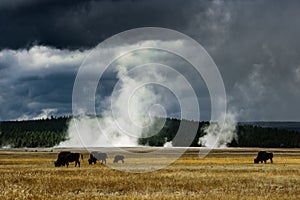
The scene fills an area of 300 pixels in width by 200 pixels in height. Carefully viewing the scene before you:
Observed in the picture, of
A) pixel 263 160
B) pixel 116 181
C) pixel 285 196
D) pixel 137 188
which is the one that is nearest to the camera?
pixel 285 196

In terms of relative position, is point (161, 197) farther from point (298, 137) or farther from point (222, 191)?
point (298, 137)

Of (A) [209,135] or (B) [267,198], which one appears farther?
(A) [209,135]

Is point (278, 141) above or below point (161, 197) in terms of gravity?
above

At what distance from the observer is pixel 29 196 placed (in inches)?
853

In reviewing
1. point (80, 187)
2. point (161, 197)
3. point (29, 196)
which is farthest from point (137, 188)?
point (29, 196)

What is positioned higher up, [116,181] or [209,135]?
[209,135]

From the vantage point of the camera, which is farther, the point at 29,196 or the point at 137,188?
the point at 137,188

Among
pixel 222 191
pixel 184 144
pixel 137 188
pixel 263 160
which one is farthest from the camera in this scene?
pixel 184 144

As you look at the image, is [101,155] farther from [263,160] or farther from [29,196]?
[29,196]

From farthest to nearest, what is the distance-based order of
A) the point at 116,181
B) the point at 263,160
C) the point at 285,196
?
the point at 263,160
the point at 116,181
the point at 285,196

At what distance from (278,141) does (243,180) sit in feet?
552

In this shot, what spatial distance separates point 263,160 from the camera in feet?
219

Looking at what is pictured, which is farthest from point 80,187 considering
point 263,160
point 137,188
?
point 263,160

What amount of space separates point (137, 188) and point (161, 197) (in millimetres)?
5978
